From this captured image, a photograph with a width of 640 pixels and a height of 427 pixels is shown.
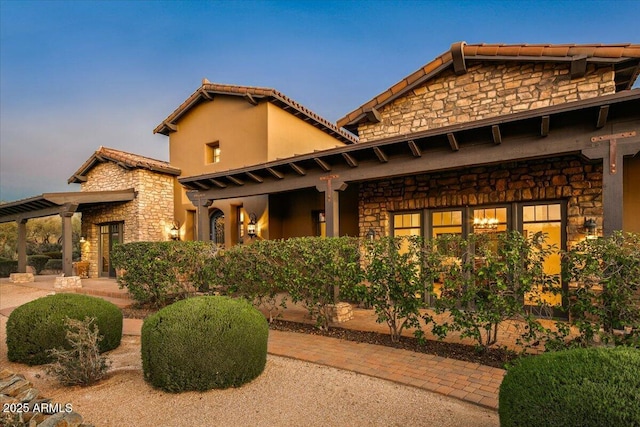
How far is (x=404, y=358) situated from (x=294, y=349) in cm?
156

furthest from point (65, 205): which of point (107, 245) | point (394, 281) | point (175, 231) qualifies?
point (394, 281)

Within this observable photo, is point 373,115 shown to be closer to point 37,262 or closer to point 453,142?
point 453,142

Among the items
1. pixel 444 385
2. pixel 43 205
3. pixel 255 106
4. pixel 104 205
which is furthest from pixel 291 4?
pixel 444 385

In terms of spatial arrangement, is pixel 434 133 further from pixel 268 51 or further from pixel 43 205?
pixel 268 51

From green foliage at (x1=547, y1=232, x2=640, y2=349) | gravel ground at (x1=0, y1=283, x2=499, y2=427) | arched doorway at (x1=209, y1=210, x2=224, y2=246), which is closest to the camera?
gravel ground at (x1=0, y1=283, x2=499, y2=427)

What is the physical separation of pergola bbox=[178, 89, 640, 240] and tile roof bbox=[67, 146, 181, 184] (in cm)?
572

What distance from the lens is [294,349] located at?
4.92 m

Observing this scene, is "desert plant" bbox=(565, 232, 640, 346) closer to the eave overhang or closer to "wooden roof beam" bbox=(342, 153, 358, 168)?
the eave overhang

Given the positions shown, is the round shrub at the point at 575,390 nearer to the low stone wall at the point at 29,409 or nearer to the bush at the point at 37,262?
the low stone wall at the point at 29,409

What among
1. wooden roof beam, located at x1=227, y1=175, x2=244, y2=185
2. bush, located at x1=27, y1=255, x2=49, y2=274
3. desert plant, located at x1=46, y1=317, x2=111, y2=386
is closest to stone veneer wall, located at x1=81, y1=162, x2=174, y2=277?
wooden roof beam, located at x1=227, y1=175, x2=244, y2=185

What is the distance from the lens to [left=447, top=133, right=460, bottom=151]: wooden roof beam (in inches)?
227

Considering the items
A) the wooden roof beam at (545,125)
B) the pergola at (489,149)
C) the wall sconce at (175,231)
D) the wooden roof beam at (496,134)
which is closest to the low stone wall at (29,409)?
the pergola at (489,149)

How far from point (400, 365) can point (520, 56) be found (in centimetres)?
619

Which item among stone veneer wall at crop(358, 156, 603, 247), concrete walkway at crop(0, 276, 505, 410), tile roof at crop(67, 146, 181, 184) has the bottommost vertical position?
concrete walkway at crop(0, 276, 505, 410)
